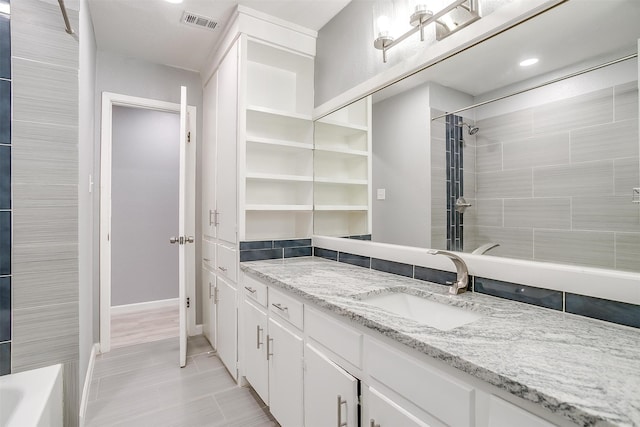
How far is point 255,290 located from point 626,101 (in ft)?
5.89

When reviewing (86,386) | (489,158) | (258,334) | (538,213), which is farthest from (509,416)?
(86,386)

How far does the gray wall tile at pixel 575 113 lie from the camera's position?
3.24ft

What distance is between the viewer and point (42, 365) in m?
1.48

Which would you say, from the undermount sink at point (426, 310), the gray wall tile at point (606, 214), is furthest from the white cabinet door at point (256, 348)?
the gray wall tile at point (606, 214)

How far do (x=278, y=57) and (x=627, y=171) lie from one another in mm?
Answer: 2140

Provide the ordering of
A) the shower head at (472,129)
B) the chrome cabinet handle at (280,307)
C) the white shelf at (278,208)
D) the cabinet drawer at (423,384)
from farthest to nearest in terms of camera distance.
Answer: the white shelf at (278,208) → the chrome cabinet handle at (280,307) → the shower head at (472,129) → the cabinet drawer at (423,384)

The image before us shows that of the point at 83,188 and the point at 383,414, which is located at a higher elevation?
the point at 83,188

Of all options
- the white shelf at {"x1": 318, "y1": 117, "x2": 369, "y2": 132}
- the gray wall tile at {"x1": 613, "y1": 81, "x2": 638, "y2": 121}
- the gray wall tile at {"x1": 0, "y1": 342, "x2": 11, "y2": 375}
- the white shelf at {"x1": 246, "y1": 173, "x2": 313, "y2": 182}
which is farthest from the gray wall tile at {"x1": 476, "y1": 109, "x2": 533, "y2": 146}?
the gray wall tile at {"x1": 0, "y1": 342, "x2": 11, "y2": 375}

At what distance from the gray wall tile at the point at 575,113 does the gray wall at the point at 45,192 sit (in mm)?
2063

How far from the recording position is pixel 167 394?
81.6 inches

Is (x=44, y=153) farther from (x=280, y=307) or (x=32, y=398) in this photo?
(x=280, y=307)

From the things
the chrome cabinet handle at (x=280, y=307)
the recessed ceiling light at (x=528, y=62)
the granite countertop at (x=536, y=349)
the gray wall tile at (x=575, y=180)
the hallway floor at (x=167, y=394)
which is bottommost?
the hallway floor at (x=167, y=394)

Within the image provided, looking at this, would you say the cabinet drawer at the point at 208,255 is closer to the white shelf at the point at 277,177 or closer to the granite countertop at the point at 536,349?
the white shelf at the point at 277,177

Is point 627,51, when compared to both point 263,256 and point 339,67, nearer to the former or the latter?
point 339,67
